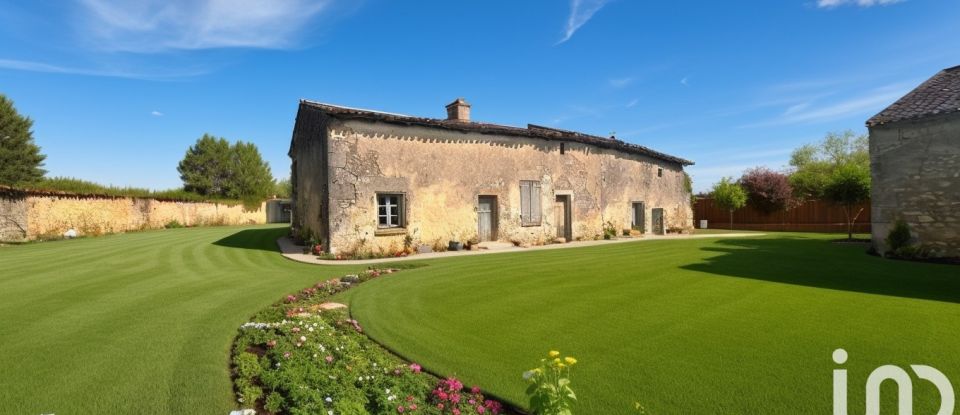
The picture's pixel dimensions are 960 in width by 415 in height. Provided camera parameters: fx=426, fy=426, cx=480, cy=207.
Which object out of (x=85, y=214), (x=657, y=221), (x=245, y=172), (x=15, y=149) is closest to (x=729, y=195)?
(x=657, y=221)

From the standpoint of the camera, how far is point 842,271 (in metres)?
8.64

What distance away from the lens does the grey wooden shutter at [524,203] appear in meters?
16.0

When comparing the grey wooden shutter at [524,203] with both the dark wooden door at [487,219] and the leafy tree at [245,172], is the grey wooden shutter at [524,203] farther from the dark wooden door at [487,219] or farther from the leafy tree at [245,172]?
the leafy tree at [245,172]

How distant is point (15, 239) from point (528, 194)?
19763 mm

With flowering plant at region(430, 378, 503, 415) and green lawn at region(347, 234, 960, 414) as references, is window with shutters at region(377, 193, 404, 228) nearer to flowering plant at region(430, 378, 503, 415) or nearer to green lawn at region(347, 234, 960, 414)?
green lawn at region(347, 234, 960, 414)

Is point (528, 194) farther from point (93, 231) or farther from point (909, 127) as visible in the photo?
point (93, 231)

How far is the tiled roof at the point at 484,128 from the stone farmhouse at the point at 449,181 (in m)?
0.04

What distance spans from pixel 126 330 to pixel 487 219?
11.4m

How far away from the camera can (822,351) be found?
13.3 feet

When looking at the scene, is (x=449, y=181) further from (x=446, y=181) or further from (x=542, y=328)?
(x=542, y=328)

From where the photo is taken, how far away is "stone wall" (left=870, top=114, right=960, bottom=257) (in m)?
10.0

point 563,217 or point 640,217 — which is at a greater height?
point 563,217

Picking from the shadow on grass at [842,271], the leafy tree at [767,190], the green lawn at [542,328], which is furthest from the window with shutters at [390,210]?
the leafy tree at [767,190]

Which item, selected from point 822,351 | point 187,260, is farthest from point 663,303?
point 187,260
